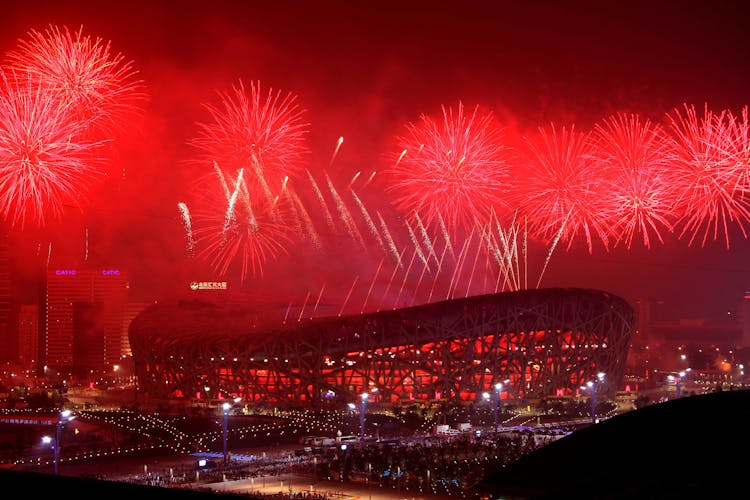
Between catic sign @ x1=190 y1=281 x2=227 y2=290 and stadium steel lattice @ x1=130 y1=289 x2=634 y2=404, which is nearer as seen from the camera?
stadium steel lattice @ x1=130 y1=289 x2=634 y2=404

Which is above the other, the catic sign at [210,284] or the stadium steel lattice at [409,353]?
the catic sign at [210,284]

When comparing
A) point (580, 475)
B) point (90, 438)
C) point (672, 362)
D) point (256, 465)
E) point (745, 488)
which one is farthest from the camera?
point (672, 362)

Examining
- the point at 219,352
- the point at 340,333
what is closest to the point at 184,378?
the point at 219,352

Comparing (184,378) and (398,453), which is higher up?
(184,378)

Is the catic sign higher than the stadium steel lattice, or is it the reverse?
the catic sign

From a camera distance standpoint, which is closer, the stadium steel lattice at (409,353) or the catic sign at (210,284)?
the stadium steel lattice at (409,353)

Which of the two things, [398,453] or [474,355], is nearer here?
[398,453]

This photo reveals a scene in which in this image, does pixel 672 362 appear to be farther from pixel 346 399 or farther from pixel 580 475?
pixel 580 475

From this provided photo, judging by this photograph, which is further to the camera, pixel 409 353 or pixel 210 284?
pixel 210 284
